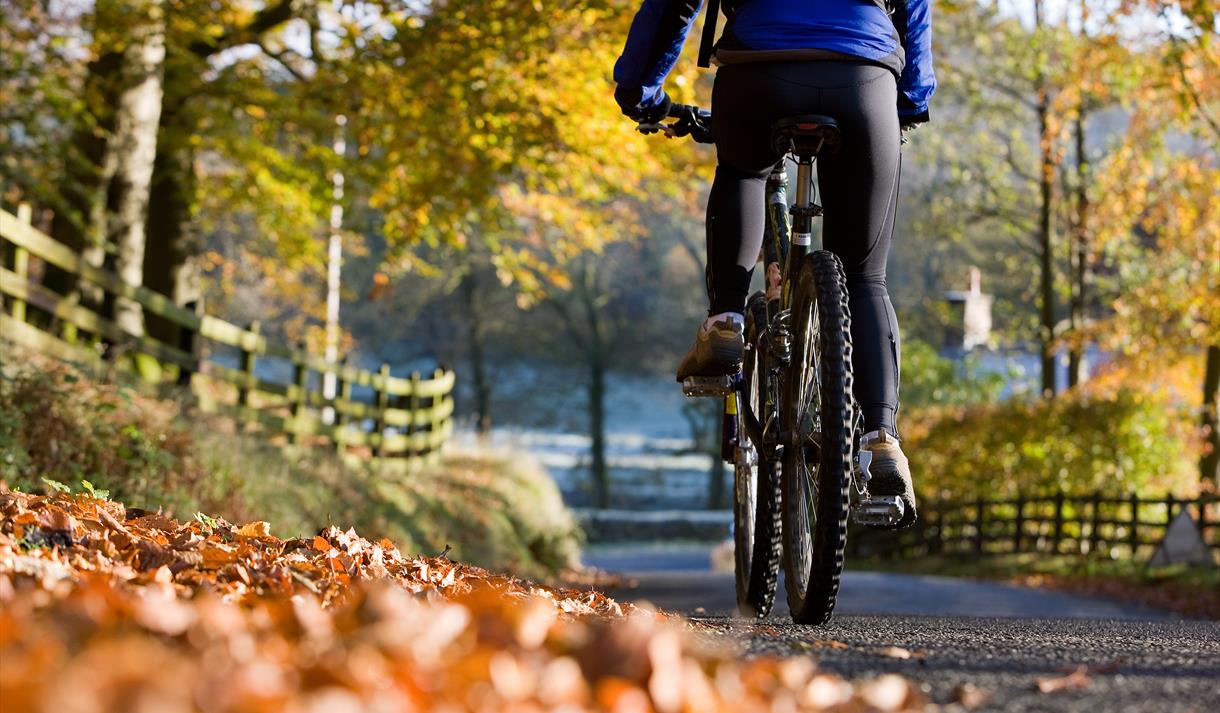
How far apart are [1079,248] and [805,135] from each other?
21996 millimetres

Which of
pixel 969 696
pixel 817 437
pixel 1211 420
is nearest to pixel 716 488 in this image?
pixel 1211 420

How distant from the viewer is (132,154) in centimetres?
1373

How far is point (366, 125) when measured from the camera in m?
13.3

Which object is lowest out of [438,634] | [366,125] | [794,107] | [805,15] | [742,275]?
[438,634]

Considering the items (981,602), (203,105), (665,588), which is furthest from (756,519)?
(203,105)

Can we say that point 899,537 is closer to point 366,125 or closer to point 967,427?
point 967,427

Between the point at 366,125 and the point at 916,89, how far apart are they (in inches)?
390

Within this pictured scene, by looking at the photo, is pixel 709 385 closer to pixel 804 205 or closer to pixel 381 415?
pixel 804 205

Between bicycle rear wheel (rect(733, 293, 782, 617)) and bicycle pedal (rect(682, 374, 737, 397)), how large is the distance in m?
0.07

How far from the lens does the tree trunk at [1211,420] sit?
66.8 feet

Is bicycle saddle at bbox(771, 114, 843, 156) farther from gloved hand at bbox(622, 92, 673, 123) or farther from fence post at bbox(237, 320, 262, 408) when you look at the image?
fence post at bbox(237, 320, 262, 408)

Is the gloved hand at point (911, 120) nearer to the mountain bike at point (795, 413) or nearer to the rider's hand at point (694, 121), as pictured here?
the mountain bike at point (795, 413)

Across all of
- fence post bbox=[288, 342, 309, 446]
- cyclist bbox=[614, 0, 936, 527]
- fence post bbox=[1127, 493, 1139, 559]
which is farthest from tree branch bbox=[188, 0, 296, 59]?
fence post bbox=[1127, 493, 1139, 559]

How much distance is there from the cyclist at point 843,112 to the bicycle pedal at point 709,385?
0.25m
